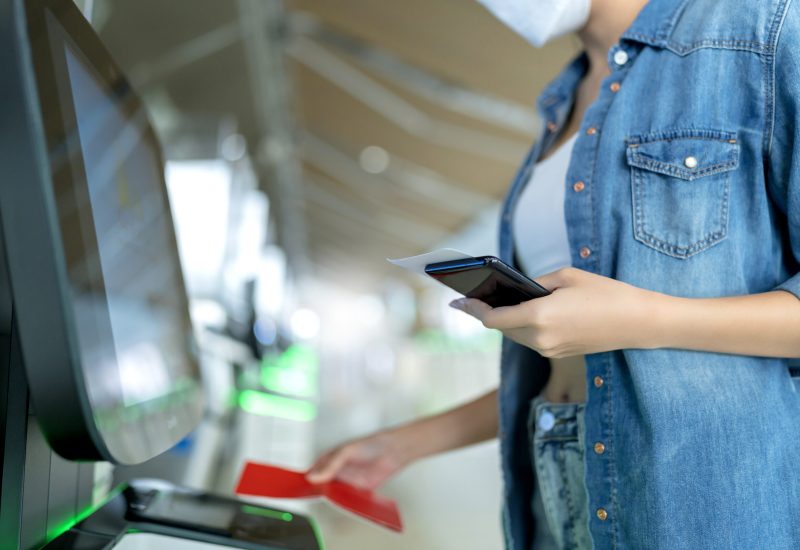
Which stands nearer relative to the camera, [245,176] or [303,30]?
[303,30]

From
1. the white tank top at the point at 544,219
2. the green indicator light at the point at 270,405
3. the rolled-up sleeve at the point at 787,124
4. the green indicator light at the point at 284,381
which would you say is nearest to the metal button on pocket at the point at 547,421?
the white tank top at the point at 544,219

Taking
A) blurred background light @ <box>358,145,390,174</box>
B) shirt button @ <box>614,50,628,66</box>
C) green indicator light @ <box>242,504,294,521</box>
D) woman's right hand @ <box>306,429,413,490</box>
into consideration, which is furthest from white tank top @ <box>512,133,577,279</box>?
blurred background light @ <box>358,145,390,174</box>

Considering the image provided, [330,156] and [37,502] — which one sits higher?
[330,156]

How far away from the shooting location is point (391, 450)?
1.06 m

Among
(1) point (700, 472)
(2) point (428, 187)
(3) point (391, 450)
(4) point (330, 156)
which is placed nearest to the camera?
(1) point (700, 472)

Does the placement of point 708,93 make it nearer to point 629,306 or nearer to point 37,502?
point 629,306

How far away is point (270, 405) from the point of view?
2.72 m

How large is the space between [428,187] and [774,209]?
267 inches

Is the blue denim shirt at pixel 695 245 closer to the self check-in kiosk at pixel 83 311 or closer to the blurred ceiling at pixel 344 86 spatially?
the self check-in kiosk at pixel 83 311

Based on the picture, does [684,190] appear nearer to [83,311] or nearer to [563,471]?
[563,471]

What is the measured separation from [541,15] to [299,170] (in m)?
6.11

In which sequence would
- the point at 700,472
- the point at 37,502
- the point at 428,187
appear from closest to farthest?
the point at 37,502, the point at 700,472, the point at 428,187

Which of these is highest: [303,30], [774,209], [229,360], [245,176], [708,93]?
[303,30]

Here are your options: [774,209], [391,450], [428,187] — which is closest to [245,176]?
[428,187]
